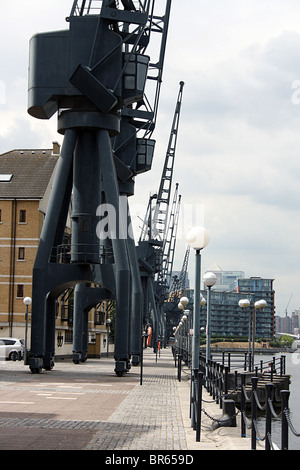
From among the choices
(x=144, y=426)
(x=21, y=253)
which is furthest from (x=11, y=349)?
(x=144, y=426)

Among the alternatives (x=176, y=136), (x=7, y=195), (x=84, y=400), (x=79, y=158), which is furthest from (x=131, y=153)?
(x=176, y=136)

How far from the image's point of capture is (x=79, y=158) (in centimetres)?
3366

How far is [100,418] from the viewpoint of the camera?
1577 cm

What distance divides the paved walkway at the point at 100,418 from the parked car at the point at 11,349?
72.1ft

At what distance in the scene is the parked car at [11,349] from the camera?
4784 cm

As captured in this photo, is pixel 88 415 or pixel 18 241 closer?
pixel 88 415

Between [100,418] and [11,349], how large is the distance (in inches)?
1332

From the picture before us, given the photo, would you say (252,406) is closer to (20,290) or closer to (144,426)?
(144,426)

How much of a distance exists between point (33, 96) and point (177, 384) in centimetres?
1351

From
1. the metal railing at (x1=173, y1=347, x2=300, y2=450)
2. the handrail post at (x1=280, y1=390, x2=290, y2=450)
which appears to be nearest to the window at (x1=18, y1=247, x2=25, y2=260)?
the metal railing at (x1=173, y1=347, x2=300, y2=450)

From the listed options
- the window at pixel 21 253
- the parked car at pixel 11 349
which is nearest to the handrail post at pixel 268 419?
the parked car at pixel 11 349

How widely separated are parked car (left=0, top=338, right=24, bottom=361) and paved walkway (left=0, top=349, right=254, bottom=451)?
22.0m

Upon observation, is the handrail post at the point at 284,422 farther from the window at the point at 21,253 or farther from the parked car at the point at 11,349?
the window at the point at 21,253
